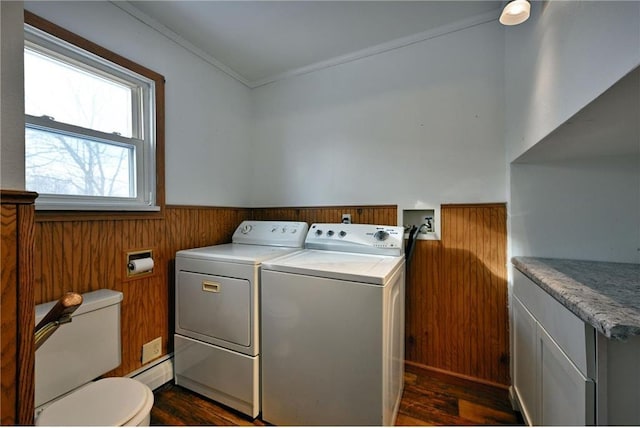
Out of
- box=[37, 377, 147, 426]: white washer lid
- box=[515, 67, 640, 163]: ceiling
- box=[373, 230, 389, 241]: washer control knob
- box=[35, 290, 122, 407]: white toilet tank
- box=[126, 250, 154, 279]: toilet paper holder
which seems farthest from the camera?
box=[373, 230, 389, 241]: washer control knob

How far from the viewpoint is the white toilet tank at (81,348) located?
1.09m

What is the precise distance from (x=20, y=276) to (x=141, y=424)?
82 cm

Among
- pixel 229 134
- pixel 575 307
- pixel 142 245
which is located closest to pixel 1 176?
pixel 142 245

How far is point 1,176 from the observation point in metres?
0.55

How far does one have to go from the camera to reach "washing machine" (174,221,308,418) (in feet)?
4.52

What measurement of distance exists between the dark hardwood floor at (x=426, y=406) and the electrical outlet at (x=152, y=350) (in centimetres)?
22

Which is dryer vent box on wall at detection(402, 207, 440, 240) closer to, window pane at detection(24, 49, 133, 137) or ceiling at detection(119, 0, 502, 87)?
ceiling at detection(119, 0, 502, 87)

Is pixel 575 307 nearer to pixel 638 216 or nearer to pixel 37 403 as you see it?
pixel 638 216

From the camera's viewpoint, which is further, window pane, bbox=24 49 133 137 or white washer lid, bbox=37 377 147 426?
window pane, bbox=24 49 133 137

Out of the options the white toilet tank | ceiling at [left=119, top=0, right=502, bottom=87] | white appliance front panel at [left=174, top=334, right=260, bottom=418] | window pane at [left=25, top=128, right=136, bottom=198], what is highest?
ceiling at [left=119, top=0, right=502, bottom=87]

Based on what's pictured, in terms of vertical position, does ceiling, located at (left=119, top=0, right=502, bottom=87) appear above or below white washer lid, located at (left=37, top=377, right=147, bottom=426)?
above

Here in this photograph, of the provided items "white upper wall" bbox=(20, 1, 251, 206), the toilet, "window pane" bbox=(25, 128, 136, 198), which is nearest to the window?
"window pane" bbox=(25, 128, 136, 198)

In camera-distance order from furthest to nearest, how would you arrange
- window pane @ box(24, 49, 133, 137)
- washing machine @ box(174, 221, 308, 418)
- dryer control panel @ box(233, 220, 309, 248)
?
dryer control panel @ box(233, 220, 309, 248) → washing machine @ box(174, 221, 308, 418) → window pane @ box(24, 49, 133, 137)

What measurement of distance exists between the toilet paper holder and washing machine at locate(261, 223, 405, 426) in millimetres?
805
